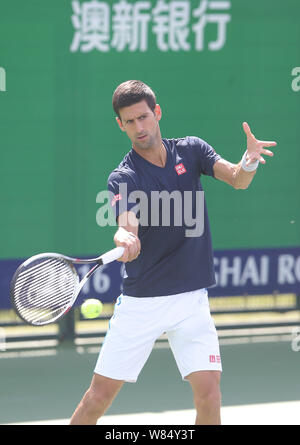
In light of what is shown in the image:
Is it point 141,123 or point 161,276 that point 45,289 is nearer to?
point 161,276

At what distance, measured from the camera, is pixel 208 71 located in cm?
705

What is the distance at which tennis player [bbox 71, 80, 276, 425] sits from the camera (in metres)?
4.04

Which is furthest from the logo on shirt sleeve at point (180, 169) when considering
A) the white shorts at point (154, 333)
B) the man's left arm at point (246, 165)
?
the white shorts at point (154, 333)

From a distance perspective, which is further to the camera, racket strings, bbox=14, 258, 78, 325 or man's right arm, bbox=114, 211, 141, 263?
racket strings, bbox=14, 258, 78, 325

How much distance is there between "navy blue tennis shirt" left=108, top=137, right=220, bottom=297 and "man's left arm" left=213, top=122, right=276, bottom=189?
6 centimetres

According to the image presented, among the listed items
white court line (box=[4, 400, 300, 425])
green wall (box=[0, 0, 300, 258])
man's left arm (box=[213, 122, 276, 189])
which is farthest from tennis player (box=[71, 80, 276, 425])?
green wall (box=[0, 0, 300, 258])

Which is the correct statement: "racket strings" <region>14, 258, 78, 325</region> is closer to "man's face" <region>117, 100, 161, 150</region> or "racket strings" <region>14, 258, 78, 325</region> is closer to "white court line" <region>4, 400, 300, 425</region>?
"man's face" <region>117, 100, 161, 150</region>

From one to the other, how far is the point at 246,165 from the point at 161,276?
2.00 feet

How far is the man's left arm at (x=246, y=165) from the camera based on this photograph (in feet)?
13.2

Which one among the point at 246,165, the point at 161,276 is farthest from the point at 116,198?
the point at 246,165

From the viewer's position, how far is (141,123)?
13.3ft

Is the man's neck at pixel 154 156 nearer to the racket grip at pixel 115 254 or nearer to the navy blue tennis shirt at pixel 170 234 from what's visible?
the navy blue tennis shirt at pixel 170 234

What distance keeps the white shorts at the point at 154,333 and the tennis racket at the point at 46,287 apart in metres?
0.35
